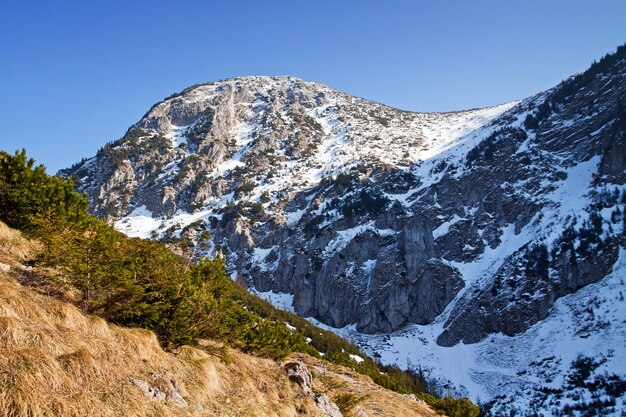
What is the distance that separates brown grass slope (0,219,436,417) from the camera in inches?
214

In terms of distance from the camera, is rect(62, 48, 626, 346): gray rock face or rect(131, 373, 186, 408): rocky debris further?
rect(62, 48, 626, 346): gray rock face

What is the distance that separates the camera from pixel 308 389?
12.1 m

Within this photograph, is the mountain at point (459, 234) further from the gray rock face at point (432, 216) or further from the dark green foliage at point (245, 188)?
the dark green foliage at point (245, 188)

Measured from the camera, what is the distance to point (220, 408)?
26.8 feet

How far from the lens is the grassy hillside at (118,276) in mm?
9094

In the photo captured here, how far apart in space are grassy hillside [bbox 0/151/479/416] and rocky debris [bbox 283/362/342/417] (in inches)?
60.9

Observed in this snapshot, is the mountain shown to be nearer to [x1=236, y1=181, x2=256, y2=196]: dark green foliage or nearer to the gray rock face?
the gray rock face

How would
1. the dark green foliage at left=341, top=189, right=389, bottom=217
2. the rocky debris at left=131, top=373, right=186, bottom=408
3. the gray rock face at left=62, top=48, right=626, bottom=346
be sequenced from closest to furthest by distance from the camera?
the rocky debris at left=131, top=373, right=186, bottom=408
the gray rock face at left=62, top=48, right=626, bottom=346
the dark green foliage at left=341, top=189, right=389, bottom=217

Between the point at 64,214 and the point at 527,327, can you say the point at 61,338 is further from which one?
the point at 527,327

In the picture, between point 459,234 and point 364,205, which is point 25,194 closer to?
point 459,234

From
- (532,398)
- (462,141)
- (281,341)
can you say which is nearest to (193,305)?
(281,341)

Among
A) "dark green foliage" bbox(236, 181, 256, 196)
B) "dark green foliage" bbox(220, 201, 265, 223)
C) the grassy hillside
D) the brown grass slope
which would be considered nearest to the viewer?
the brown grass slope

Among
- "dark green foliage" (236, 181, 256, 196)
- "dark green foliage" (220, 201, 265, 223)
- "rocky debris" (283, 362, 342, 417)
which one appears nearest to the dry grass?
"rocky debris" (283, 362, 342, 417)

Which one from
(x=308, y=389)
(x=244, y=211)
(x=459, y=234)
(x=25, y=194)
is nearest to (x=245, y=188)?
(x=244, y=211)
